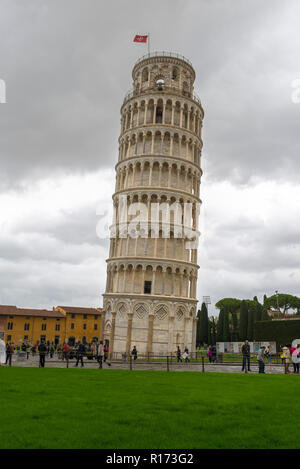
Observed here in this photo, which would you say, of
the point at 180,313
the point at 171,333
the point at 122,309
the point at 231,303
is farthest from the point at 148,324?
the point at 231,303

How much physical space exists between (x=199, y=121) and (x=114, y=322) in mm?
33045

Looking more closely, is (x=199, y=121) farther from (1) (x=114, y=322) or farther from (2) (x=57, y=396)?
(2) (x=57, y=396)

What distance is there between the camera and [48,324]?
305ft

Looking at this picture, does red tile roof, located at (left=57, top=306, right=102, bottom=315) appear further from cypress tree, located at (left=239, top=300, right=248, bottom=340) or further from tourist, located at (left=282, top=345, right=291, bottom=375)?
tourist, located at (left=282, top=345, right=291, bottom=375)

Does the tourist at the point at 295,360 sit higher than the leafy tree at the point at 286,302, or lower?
lower

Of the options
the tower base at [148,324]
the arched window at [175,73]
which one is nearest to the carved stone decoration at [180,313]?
the tower base at [148,324]

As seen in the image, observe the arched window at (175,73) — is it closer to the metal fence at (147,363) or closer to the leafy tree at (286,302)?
the metal fence at (147,363)

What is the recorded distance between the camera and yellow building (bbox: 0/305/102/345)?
88812mm

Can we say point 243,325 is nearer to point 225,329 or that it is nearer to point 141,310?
point 225,329

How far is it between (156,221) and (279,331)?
2527 cm

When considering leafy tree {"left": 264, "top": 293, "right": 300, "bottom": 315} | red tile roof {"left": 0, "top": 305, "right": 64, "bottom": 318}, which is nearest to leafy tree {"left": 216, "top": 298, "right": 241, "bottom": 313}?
leafy tree {"left": 264, "top": 293, "right": 300, "bottom": 315}

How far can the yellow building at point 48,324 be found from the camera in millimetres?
88812

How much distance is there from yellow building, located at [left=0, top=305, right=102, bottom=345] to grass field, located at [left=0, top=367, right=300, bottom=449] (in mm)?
79161

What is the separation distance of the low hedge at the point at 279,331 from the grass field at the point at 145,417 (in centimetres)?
4267
